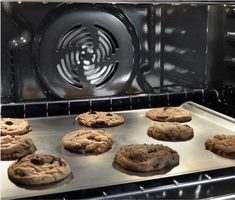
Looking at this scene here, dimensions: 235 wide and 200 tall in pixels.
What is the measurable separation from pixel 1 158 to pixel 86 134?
14.1 inches

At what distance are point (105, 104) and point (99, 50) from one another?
27 centimetres

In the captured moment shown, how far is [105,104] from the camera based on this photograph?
2.09 m

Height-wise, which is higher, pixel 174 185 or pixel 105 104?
pixel 105 104

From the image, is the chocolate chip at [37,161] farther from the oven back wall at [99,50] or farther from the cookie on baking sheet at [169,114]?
the cookie on baking sheet at [169,114]

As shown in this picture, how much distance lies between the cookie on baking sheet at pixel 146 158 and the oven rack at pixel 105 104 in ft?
1.71

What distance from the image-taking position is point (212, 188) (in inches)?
53.7

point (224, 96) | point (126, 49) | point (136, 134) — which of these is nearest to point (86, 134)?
point (136, 134)

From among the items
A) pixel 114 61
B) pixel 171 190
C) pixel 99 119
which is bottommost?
pixel 171 190

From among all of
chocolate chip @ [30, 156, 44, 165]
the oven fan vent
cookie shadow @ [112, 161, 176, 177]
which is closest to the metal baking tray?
cookie shadow @ [112, 161, 176, 177]

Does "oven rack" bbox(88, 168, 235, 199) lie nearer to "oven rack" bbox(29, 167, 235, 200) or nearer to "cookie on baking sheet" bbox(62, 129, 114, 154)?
"oven rack" bbox(29, 167, 235, 200)

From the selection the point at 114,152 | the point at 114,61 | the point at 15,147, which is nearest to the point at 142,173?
the point at 114,152

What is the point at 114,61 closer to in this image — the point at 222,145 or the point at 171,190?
the point at 222,145

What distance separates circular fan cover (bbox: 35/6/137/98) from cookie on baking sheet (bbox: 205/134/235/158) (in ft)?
1.89

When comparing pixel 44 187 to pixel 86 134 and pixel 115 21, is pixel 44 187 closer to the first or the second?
pixel 86 134
